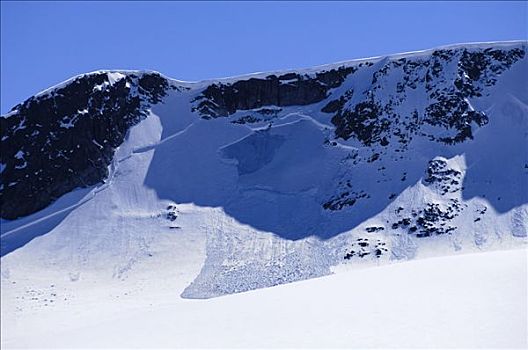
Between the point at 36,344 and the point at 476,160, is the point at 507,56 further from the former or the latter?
the point at 36,344

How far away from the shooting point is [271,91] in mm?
82438

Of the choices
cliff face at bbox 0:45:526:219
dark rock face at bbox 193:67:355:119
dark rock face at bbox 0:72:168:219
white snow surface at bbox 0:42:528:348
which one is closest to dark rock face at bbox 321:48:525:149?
cliff face at bbox 0:45:526:219

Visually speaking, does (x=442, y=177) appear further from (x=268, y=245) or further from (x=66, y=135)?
(x=66, y=135)

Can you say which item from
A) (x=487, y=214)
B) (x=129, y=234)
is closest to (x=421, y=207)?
(x=487, y=214)

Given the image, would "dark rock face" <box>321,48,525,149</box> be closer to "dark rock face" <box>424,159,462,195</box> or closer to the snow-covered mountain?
the snow-covered mountain

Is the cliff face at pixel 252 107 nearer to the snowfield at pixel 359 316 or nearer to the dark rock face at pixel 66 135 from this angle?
the dark rock face at pixel 66 135

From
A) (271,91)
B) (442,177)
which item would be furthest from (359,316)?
(271,91)

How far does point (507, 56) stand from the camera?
254 ft

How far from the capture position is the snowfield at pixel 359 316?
88.7 feet

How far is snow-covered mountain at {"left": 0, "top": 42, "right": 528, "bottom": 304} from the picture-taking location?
59.3 meters

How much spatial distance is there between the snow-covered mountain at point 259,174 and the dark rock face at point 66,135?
0.50ft

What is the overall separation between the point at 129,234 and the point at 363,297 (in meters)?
35.0

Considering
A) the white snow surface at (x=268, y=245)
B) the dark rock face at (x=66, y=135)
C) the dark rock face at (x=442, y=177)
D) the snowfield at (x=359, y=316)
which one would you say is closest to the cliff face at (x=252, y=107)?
the dark rock face at (x=66, y=135)

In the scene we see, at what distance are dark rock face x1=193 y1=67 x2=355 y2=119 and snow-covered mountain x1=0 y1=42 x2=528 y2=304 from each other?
0.15 m
